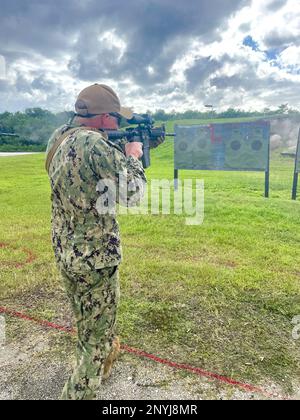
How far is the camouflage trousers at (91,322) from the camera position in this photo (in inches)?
73.2

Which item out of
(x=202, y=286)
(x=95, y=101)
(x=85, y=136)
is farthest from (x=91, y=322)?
(x=202, y=286)

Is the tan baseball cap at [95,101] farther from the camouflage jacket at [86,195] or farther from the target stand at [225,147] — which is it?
the target stand at [225,147]

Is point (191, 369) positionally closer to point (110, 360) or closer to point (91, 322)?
point (110, 360)

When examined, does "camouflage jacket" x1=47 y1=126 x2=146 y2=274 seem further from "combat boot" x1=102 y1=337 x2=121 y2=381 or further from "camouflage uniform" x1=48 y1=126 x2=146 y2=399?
"combat boot" x1=102 y1=337 x2=121 y2=381

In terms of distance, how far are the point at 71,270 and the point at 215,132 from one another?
8.71m

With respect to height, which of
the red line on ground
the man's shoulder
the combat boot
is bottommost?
the red line on ground

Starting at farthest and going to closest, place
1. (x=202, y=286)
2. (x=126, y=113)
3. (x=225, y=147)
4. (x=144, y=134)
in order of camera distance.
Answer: (x=225, y=147), (x=202, y=286), (x=144, y=134), (x=126, y=113)

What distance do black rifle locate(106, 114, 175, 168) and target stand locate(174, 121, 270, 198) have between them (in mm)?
6737

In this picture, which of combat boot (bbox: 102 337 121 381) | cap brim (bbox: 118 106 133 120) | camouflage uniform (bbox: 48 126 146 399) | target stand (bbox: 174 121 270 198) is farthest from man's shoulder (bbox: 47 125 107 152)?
target stand (bbox: 174 121 270 198)

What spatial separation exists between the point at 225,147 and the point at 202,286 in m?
6.78

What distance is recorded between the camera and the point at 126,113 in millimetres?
2059

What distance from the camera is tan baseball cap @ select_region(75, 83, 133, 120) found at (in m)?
1.80

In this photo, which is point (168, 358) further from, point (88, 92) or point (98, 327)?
point (88, 92)

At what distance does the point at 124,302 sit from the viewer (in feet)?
10.5
